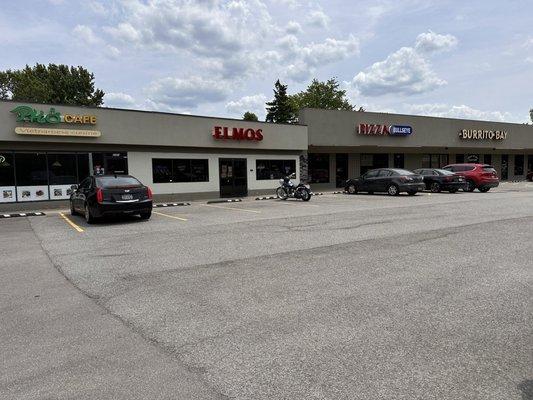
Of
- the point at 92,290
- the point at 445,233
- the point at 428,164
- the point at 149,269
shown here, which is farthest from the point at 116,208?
the point at 428,164

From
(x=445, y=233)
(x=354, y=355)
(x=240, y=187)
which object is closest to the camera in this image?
(x=354, y=355)

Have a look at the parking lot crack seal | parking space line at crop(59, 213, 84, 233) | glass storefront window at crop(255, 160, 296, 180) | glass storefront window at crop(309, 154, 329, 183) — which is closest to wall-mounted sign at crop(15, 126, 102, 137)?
parking space line at crop(59, 213, 84, 233)

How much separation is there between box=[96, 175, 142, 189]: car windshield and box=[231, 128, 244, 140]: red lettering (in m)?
10.8

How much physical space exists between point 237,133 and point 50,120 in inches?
389

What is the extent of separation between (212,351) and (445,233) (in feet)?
25.5

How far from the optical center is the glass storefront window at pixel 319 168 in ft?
104

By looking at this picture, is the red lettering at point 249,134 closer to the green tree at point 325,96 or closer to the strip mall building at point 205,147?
the strip mall building at point 205,147

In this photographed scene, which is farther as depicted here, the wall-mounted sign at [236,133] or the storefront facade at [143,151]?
the wall-mounted sign at [236,133]

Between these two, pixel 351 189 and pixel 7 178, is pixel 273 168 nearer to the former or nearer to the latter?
pixel 351 189

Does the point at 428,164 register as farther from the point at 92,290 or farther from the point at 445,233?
the point at 92,290

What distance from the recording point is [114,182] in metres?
14.0

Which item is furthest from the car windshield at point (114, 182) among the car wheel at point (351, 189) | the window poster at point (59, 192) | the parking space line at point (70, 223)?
the car wheel at point (351, 189)

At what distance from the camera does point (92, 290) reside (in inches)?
238

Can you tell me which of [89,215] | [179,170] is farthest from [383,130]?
[89,215]
